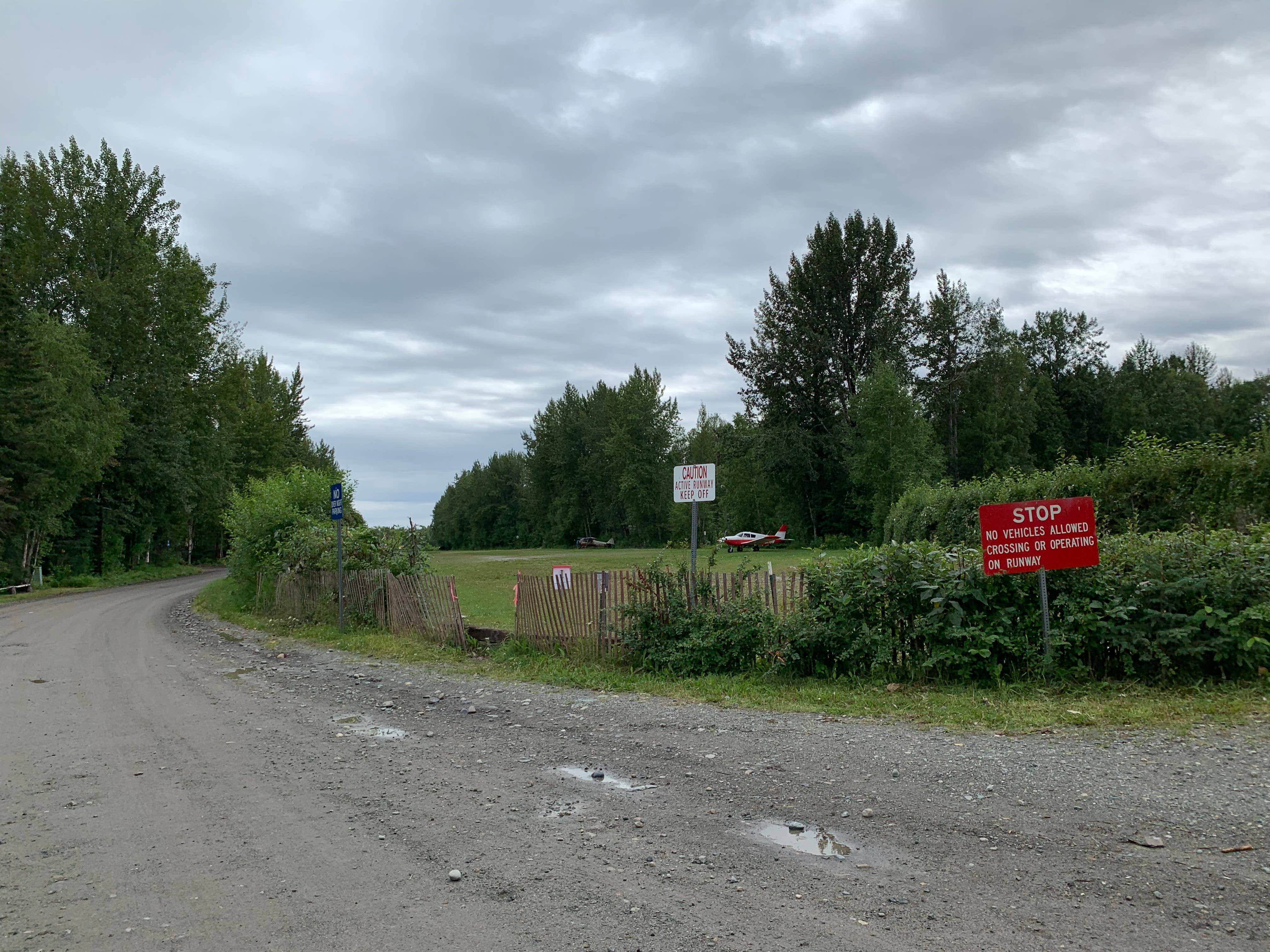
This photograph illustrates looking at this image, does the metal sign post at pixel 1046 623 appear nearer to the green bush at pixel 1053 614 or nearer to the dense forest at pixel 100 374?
the green bush at pixel 1053 614

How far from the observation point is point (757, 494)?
73.2 meters

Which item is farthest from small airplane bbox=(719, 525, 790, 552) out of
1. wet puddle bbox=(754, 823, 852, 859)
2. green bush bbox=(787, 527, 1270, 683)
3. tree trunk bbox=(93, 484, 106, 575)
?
wet puddle bbox=(754, 823, 852, 859)

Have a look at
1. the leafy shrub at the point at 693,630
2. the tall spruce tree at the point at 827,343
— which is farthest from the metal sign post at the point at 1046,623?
the tall spruce tree at the point at 827,343

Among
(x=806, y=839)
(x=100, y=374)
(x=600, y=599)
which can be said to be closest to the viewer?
(x=806, y=839)

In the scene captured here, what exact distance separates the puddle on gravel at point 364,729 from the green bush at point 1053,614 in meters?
4.52

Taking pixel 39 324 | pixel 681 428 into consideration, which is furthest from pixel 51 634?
pixel 681 428

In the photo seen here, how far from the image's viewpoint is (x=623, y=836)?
504cm

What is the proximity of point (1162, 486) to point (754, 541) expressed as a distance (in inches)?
1686

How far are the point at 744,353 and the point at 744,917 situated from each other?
56096 mm

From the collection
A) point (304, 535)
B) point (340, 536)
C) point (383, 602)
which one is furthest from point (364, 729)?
point (304, 535)

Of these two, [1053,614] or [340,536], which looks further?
[340,536]

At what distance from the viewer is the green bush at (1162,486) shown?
13.8 metres

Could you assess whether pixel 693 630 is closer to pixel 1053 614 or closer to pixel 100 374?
pixel 1053 614

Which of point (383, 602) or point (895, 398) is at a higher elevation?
point (895, 398)
